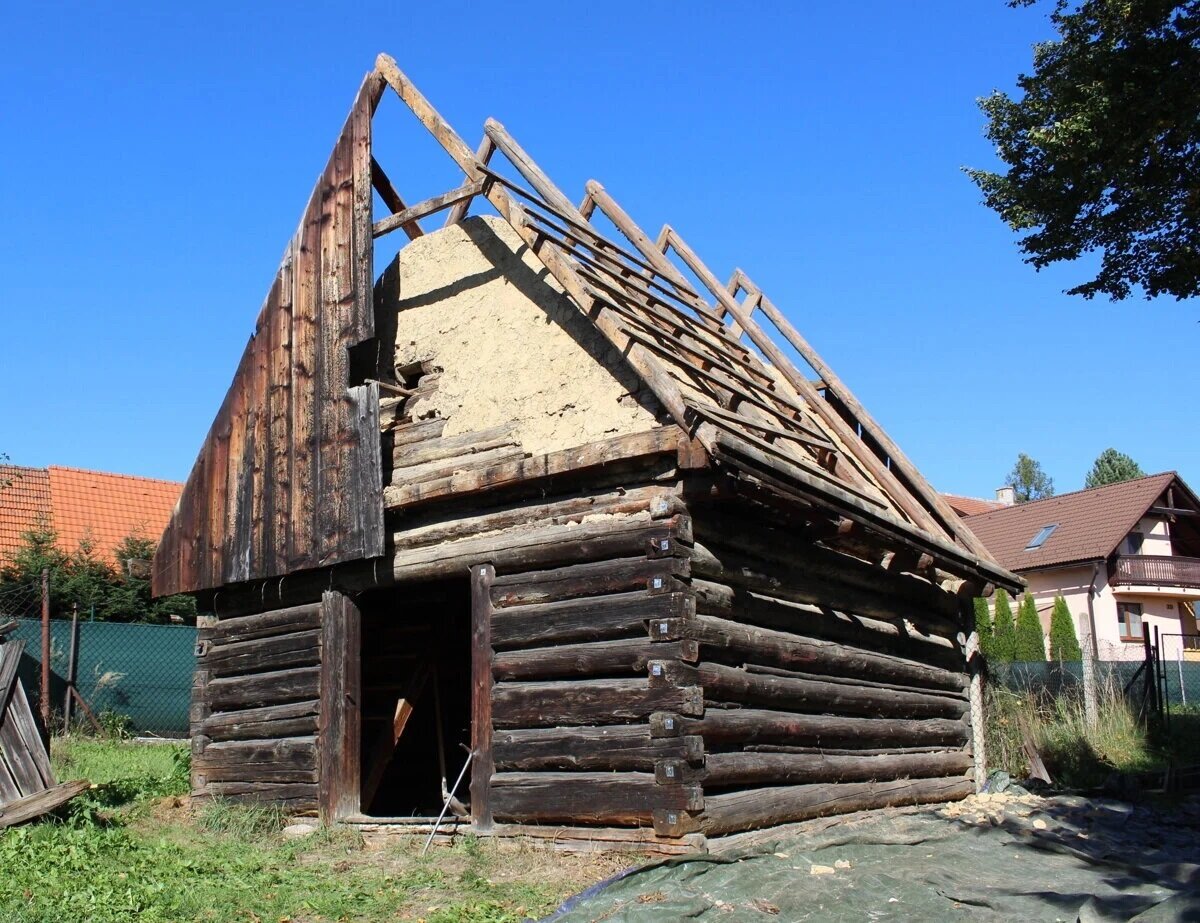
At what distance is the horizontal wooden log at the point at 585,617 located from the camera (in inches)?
332

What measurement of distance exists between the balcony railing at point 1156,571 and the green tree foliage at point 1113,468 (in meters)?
28.5

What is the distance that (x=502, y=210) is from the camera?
10.1 metres

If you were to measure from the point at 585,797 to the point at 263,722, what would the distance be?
4.18 metres

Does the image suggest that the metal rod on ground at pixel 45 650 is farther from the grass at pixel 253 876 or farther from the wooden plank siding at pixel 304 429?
the grass at pixel 253 876

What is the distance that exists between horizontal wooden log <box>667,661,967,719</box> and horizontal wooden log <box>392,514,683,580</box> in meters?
1.00

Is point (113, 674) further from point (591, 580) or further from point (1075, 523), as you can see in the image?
point (1075, 523)

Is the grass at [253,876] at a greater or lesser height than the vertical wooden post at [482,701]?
lesser

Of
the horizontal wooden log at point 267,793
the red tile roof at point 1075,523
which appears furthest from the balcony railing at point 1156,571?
the horizontal wooden log at point 267,793

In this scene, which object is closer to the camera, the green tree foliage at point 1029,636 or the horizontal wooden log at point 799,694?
the horizontal wooden log at point 799,694

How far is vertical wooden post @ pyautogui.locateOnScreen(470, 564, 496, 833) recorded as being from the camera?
908 cm

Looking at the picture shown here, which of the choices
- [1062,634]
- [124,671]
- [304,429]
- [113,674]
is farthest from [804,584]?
[1062,634]

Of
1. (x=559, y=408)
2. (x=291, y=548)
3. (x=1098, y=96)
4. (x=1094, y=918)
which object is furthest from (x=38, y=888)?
(x=1098, y=96)

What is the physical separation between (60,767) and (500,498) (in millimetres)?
7231

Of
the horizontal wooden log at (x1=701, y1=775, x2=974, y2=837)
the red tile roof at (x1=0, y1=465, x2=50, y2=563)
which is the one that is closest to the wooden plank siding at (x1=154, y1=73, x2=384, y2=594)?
the horizontal wooden log at (x1=701, y1=775, x2=974, y2=837)
